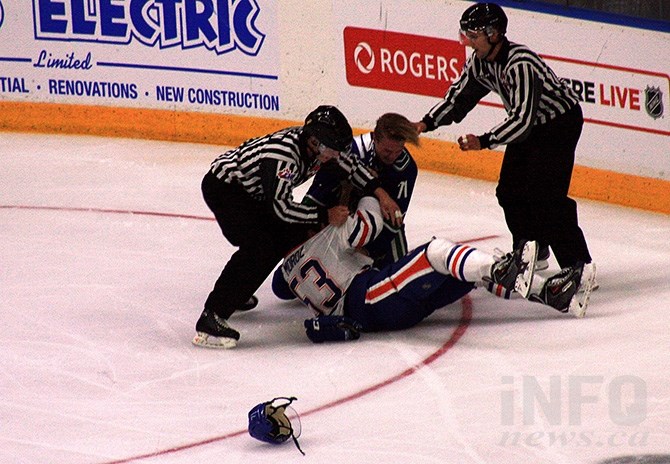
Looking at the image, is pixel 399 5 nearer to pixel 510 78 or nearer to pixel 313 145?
pixel 510 78

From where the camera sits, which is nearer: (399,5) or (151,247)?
(151,247)

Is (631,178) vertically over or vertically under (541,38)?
under

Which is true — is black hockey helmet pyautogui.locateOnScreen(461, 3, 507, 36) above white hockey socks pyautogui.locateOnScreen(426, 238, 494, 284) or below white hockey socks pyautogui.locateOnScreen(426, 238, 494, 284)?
above

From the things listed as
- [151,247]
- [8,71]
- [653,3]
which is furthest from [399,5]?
[8,71]

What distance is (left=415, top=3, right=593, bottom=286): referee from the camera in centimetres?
518

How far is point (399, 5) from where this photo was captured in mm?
7660

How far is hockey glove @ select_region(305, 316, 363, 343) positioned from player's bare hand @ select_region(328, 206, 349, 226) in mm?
368

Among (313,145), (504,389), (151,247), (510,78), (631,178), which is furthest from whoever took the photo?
(631,178)

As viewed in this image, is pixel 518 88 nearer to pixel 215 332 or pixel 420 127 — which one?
pixel 420 127

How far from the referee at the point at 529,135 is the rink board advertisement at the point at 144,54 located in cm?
314

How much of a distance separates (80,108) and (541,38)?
3.59m

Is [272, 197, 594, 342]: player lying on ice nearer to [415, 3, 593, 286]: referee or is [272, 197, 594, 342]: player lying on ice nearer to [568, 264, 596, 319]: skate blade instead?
[568, 264, 596, 319]: skate blade

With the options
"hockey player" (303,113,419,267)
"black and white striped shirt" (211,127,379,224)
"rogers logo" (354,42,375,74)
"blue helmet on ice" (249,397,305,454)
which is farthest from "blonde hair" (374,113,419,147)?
"rogers logo" (354,42,375,74)

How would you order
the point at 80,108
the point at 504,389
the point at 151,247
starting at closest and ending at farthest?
1. the point at 504,389
2. the point at 151,247
3. the point at 80,108
